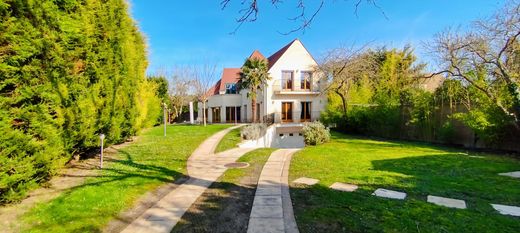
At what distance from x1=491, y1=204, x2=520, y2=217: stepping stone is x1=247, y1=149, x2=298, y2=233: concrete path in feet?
10.8

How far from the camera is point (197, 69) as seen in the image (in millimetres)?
34156

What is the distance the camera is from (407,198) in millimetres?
4875

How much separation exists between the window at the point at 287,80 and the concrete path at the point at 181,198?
63.8ft

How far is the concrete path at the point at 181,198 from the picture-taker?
3775mm

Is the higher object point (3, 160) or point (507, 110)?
point (507, 110)

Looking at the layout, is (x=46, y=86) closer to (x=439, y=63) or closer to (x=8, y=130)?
(x=8, y=130)

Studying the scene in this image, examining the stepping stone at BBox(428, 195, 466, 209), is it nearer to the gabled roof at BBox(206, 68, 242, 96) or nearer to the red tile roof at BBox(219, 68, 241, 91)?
the gabled roof at BBox(206, 68, 242, 96)

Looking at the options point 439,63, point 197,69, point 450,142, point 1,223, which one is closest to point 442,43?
point 439,63

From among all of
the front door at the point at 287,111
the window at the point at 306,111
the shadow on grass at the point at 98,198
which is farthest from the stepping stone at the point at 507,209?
the window at the point at 306,111

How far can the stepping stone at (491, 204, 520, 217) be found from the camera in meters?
4.19

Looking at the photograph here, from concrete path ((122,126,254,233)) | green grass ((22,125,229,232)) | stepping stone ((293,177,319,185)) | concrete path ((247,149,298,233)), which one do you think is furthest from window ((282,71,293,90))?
stepping stone ((293,177,319,185))

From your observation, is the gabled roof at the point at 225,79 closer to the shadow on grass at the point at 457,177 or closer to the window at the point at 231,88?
the window at the point at 231,88

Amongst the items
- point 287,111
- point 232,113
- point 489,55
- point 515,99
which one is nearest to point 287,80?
point 287,111

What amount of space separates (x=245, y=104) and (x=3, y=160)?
1117 inches
